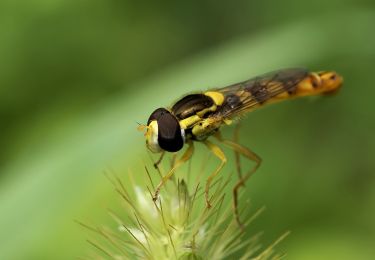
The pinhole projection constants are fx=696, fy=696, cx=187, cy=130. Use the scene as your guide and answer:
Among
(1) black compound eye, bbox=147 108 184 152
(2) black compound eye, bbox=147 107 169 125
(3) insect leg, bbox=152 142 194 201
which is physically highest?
(2) black compound eye, bbox=147 107 169 125

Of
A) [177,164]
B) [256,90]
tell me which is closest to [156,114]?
[177,164]

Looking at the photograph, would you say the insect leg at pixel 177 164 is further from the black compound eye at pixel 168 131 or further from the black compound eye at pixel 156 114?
the black compound eye at pixel 156 114

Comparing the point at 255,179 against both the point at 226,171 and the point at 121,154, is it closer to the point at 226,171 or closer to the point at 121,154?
the point at 226,171

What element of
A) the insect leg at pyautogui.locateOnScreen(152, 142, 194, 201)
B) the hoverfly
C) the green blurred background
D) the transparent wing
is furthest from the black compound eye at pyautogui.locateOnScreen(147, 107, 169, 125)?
the green blurred background

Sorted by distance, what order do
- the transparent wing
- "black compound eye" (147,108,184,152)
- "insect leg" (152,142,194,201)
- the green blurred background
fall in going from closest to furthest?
"insect leg" (152,142,194,201)
"black compound eye" (147,108,184,152)
the transparent wing
the green blurred background

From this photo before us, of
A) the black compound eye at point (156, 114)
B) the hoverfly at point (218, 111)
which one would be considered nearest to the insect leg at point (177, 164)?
the hoverfly at point (218, 111)

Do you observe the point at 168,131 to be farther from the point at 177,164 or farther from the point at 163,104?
the point at 163,104

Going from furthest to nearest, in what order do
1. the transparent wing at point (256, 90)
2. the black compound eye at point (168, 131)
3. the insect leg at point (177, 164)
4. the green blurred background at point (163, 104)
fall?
the green blurred background at point (163, 104) → the transparent wing at point (256, 90) → the black compound eye at point (168, 131) → the insect leg at point (177, 164)

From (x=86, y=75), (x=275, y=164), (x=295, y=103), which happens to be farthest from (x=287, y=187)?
(x=86, y=75)

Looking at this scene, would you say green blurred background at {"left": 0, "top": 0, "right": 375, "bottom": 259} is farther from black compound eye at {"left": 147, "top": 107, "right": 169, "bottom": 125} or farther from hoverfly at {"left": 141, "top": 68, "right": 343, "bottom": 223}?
black compound eye at {"left": 147, "top": 107, "right": 169, "bottom": 125}
